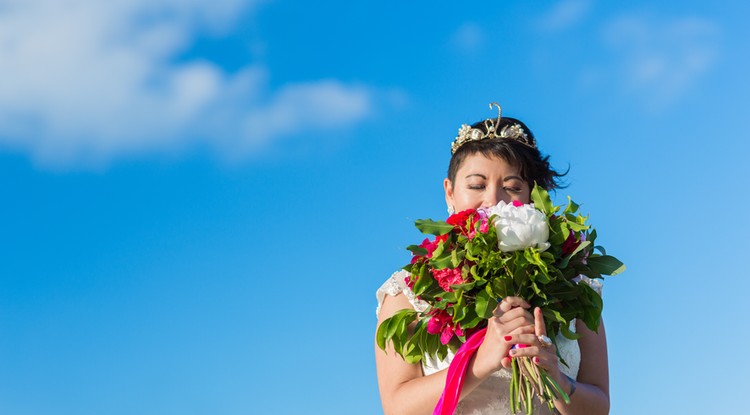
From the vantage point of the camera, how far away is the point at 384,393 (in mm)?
6500

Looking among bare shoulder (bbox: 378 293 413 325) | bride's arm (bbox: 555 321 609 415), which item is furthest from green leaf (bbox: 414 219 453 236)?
bride's arm (bbox: 555 321 609 415)

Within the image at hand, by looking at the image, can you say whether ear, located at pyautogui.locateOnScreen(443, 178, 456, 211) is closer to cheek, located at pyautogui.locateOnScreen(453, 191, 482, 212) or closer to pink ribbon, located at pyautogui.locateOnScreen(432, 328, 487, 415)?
cheek, located at pyautogui.locateOnScreen(453, 191, 482, 212)

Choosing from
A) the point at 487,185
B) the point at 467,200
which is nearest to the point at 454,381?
the point at 467,200

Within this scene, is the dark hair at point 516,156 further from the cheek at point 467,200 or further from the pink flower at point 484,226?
the pink flower at point 484,226

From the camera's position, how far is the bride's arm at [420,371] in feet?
18.8

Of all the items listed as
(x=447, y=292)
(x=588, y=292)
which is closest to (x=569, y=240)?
(x=588, y=292)

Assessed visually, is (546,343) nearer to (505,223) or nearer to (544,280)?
(544,280)

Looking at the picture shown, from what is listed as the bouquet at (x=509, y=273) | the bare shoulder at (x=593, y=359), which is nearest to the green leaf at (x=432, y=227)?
the bouquet at (x=509, y=273)

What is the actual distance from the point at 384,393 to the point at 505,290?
4.11 feet

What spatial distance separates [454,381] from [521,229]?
1.02m

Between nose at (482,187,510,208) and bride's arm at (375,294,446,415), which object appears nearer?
bride's arm at (375,294,446,415)

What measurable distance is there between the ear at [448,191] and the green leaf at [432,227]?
107 centimetres

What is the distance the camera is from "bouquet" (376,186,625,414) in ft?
18.9

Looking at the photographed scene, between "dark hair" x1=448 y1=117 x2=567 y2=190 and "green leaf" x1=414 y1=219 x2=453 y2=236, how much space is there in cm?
105
